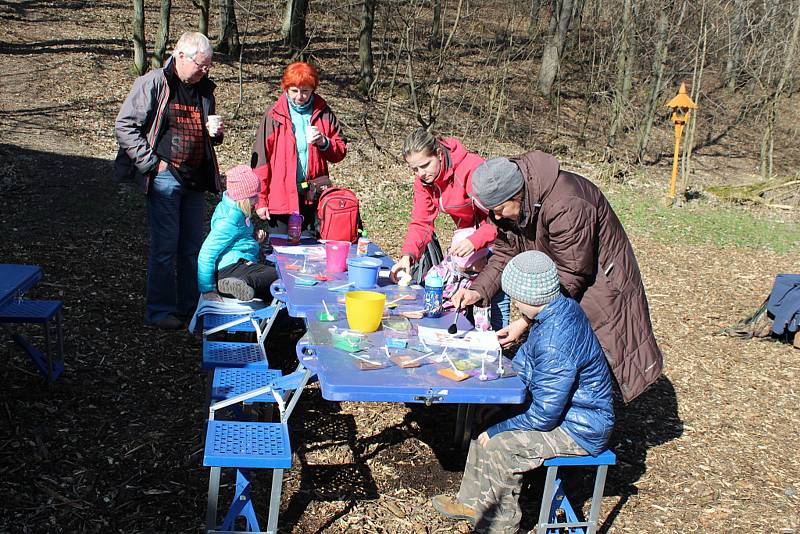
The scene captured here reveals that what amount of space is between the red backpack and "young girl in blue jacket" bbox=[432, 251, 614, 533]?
232 cm

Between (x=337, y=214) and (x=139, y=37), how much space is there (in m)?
8.57

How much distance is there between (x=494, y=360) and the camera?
2.91 metres

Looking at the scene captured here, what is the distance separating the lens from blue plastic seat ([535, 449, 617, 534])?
2.96 meters

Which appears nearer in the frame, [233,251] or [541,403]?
[541,403]

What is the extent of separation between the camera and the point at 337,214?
5008 mm

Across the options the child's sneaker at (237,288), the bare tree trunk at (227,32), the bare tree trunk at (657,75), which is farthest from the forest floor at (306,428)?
the bare tree trunk at (657,75)

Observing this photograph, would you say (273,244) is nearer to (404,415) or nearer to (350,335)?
(404,415)

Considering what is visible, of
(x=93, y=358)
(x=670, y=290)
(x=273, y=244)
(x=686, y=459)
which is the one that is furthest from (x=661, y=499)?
(x=670, y=290)

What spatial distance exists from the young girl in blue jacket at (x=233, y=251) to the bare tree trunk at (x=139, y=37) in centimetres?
829

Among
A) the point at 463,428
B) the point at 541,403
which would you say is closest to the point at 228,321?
the point at 463,428

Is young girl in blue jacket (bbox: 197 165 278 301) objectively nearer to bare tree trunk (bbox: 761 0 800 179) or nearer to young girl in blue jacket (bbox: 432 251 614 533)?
young girl in blue jacket (bbox: 432 251 614 533)

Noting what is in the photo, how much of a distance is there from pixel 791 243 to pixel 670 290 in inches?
154

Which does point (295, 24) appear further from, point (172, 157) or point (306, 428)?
point (306, 428)

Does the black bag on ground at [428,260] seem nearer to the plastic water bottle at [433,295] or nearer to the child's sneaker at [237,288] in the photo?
the child's sneaker at [237,288]
